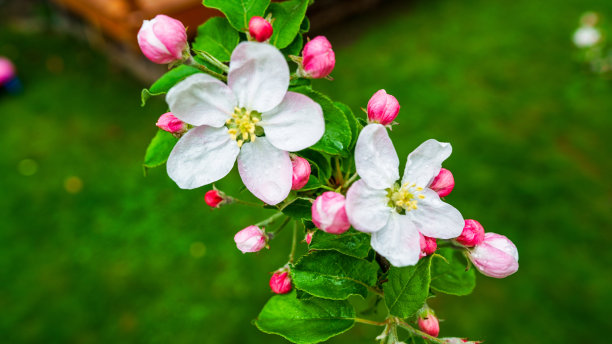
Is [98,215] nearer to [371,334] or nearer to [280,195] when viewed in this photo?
[371,334]

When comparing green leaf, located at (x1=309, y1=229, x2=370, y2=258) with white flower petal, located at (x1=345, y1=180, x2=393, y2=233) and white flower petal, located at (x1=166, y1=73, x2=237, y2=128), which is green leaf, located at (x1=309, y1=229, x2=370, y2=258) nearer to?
white flower petal, located at (x1=345, y1=180, x2=393, y2=233)

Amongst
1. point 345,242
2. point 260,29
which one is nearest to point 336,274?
point 345,242

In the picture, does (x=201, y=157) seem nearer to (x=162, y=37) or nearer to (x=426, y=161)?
(x=162, y=37)

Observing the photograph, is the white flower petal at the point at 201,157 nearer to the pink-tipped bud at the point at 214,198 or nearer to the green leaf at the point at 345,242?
the green leaf at the point at 345,242

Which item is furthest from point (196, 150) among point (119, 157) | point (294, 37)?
point (119, 157)

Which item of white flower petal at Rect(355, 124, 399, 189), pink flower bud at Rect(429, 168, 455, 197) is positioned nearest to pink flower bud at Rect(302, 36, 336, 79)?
white flower petal at Rect(355, 124, 399, 189)

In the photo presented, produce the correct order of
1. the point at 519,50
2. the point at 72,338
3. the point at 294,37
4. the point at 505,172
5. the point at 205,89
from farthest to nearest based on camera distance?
the point at 519,50 → the point at 505,172 → the point at 72,338 → the point at 294,37 → the point at 205,89
